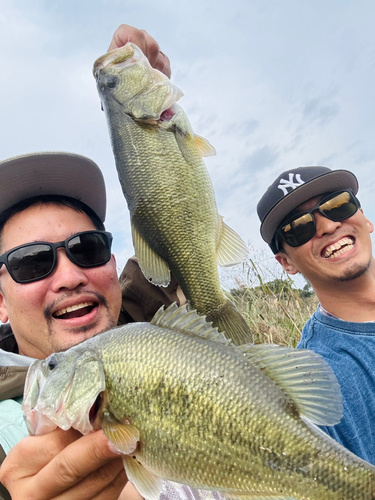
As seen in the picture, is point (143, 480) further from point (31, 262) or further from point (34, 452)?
point (31, 262)

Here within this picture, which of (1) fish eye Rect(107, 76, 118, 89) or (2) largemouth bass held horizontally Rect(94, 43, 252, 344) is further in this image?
(1) fish eye Rect(107, 76, 118, 89)

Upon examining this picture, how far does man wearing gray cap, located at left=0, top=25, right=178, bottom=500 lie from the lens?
1172 millimetres

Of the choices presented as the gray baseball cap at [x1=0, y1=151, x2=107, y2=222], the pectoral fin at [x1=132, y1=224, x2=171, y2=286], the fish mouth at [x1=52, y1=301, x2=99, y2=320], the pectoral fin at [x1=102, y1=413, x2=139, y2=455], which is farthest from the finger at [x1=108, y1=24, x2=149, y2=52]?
the pectoral fin at [x1=102, y1=413, x2=139, y2=455]

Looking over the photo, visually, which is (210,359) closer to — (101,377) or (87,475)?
(101,377)

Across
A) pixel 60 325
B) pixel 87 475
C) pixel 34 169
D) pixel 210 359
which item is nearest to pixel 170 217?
pixel 210 359

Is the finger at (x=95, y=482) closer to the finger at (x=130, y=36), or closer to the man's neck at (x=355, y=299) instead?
the finger at (x=130, y=36)

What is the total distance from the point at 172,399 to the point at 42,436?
1.48 ft

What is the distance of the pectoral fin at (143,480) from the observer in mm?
1074

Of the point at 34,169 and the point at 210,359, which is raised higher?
the point at 34,169

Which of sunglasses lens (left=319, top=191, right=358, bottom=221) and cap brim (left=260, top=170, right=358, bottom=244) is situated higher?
cap brim (left=260, top=170, right=358, bottom=244)

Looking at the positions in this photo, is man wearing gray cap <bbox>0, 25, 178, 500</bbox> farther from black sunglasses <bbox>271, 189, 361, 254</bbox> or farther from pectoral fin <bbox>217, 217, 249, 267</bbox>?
black sunglasses <bbox>271, 189, 361, 254</bbox>

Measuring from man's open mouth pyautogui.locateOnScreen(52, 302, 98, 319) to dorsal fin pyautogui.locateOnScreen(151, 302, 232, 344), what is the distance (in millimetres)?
868

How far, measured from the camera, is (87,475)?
119cm

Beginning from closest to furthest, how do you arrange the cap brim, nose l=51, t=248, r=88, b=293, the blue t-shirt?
nose l=51, t=248, r=88, b=293, the blue t-shirt, the cap brim
